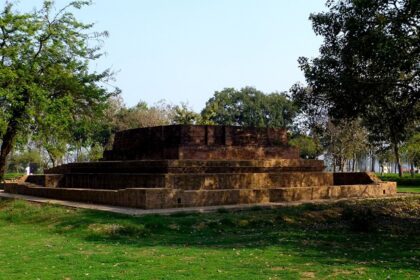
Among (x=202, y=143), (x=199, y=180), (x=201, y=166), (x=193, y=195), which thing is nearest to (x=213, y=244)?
(x=193, y=195)

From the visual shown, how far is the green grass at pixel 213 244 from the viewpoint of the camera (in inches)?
297

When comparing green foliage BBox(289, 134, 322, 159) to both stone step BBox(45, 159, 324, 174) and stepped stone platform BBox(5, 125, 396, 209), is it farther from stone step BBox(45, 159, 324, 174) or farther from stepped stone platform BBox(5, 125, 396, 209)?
stone step BBox(45, 159, 324, 174)

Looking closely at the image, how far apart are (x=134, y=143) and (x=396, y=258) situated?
13.1 meters

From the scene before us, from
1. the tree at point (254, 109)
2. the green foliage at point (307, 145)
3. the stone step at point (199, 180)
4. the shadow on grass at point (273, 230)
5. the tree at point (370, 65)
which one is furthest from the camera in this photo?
the tree at point (254, 109)

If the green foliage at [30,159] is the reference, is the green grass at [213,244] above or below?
below

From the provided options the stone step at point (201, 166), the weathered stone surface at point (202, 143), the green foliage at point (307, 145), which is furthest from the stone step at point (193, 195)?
the green foliage at point (307, 145)

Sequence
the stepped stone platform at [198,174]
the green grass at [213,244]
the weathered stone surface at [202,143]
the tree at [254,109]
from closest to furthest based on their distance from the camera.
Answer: the green grass at [213,244], the stepped stone platform at [198,174], the weathered stone surface at [202,143], the tree at [254,109]

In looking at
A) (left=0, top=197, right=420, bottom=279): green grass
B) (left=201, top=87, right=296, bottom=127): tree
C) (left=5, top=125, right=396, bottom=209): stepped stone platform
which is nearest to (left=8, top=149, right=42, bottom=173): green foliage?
(left=201, top=87, right=296, bottom=127): tree

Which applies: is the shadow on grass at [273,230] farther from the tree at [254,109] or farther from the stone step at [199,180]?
the tree at [254,109]

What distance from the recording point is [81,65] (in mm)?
21797

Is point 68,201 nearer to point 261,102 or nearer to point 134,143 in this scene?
point 134,143

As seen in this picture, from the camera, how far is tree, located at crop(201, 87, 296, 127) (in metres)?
74.4

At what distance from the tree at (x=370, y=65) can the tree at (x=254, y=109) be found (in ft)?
189

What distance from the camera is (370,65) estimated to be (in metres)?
13.9
